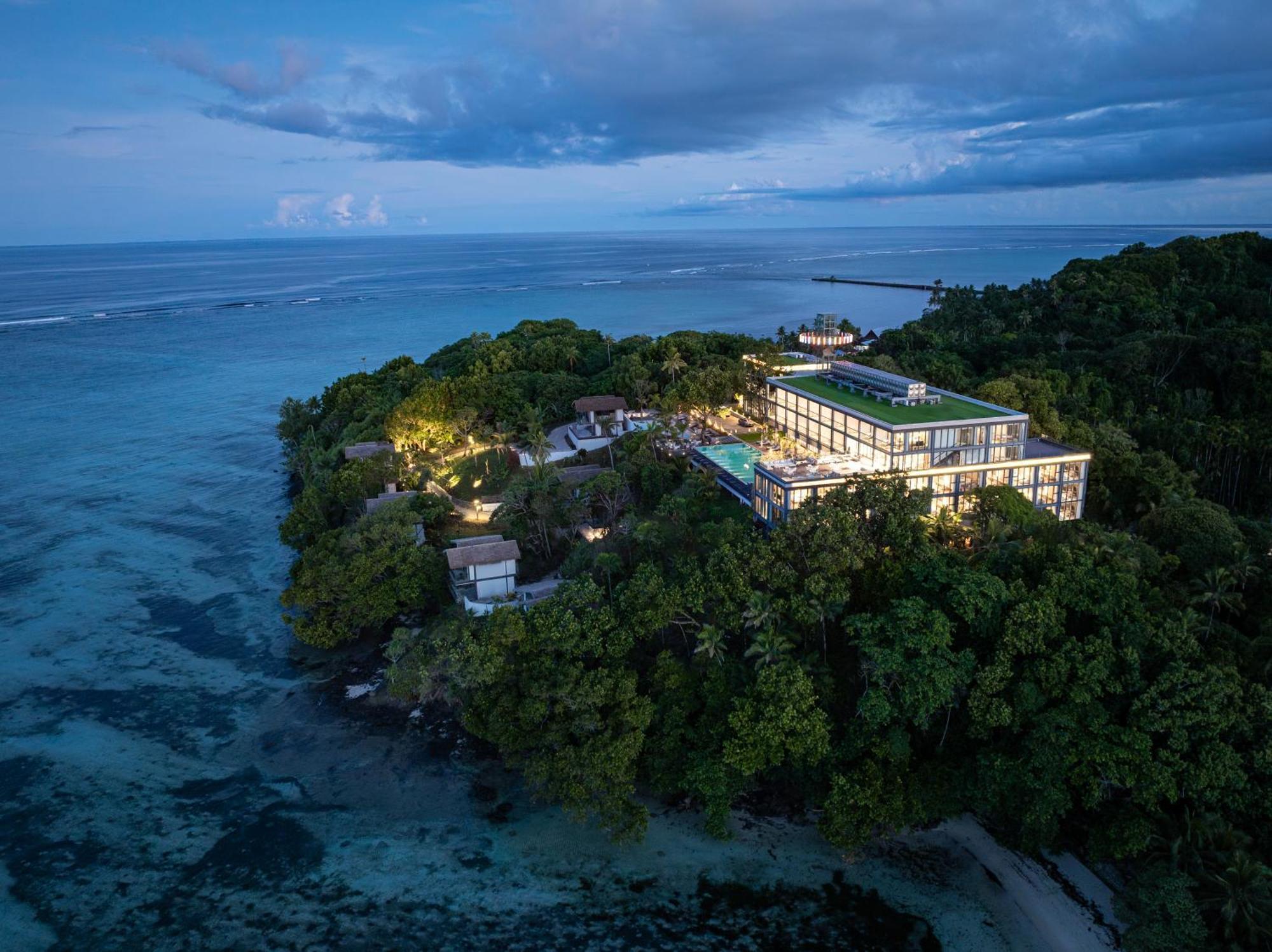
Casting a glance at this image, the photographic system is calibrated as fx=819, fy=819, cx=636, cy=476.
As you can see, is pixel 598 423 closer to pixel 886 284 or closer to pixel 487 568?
pixel 487 568

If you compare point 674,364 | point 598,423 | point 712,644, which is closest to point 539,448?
point 598,423

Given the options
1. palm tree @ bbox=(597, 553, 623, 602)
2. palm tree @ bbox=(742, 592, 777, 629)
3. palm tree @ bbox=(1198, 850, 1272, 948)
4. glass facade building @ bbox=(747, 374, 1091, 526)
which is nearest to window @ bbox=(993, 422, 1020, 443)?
glass facade building @ bbox=(747, 374, 1091, 526)

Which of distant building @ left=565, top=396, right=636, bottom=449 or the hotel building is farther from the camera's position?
distant building @ left=565, top=396, right=636, bottom=449

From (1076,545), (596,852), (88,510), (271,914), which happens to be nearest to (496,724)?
(596,852)

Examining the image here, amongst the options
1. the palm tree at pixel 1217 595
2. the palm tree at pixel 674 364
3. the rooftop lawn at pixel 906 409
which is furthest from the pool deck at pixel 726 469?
the palm tree at pixel 1217 595

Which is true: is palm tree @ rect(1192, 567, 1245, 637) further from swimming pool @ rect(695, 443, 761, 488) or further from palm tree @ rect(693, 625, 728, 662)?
swimming pool @ rect(695, 443, 761, 488)

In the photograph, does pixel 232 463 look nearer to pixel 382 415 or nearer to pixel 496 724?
pixel 382 415
